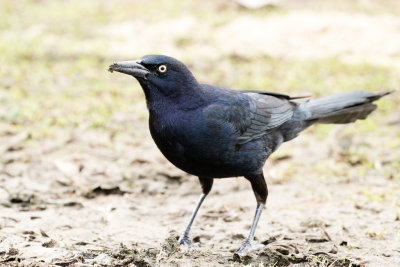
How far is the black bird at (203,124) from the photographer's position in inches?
172

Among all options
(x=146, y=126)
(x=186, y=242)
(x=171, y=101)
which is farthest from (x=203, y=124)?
(x=146, y=126)

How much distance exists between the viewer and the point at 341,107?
565 cm

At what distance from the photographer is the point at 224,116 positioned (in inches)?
183

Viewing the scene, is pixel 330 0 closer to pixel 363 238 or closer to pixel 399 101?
pixel 399 101

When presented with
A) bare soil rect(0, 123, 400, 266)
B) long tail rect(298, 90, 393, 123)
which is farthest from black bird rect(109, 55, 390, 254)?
long tail rect(298, 90, 393, 123)

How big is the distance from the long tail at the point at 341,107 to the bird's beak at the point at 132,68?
1.85 metres

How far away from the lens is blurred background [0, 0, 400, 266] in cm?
521

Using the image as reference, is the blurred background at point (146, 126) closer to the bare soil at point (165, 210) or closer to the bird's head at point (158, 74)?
the bare soil at point (165, 210)

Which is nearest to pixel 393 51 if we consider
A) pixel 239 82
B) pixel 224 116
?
pixel 239 82

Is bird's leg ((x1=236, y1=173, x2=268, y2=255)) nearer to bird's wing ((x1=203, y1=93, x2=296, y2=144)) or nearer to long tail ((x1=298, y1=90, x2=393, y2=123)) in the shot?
bird's wing ((x1=203, y1=93, x2=296, y2=144))

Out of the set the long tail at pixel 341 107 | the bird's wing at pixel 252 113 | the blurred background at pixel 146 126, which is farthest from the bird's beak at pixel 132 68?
the long tail at pixel 341 107

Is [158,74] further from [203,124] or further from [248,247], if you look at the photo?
[248,247]

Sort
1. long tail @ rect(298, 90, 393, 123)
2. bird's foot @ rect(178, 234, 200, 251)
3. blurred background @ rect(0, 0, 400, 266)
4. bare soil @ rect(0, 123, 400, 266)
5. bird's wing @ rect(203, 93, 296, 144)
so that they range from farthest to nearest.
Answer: long tail @ rect(298, 90, 393, 123) < blurred background @ rect(0, 0, 400, 266) < bird's foot @ rect(178, 234, 200, 251) < bird's wing @ rect(203, 93, 296, 144) < bare soil @ rect(0, 123, 400, 266)

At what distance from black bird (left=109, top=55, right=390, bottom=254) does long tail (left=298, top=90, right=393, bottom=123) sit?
1.79 ft
